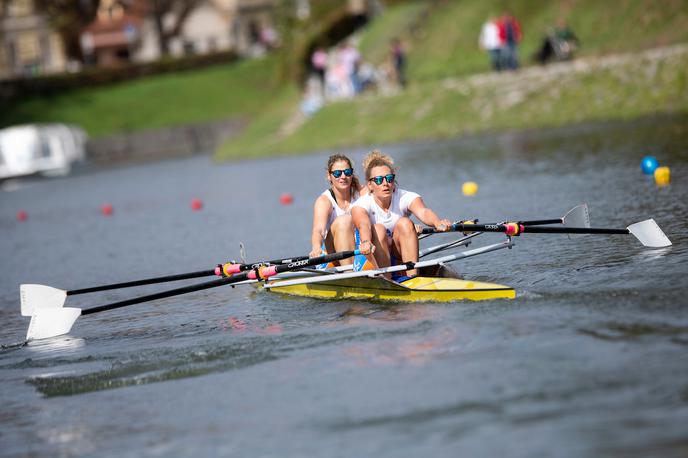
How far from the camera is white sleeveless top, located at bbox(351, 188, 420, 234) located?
1250 centimetres

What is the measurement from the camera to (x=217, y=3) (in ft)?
313

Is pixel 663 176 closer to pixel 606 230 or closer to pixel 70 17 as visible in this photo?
pixel 606 230

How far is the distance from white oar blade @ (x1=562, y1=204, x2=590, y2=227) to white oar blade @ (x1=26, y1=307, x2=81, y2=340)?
19.9 feet

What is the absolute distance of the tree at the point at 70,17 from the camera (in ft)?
266

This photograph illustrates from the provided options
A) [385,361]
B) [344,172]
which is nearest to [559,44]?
[344,172]

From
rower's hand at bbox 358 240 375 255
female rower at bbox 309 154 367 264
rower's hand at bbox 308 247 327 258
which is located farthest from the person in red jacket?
rower's hand at bbox 358 240 375 255

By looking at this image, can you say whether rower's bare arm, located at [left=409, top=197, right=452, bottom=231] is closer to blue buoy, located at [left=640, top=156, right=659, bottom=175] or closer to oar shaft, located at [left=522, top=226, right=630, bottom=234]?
oar shaft, located at [left=522, top=226, right=630, bottom=234]

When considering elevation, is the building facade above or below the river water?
above

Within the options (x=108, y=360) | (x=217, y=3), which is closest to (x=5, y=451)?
(x=108, y=360)

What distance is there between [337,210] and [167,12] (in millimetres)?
73430

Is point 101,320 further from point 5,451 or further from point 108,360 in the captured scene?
point 5,451

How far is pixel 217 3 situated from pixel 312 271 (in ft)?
279

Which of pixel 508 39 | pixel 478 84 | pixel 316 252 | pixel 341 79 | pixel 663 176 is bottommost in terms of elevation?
pixel 316 252

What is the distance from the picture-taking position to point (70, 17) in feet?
269
